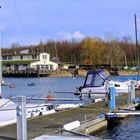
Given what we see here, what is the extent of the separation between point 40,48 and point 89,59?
100 ft

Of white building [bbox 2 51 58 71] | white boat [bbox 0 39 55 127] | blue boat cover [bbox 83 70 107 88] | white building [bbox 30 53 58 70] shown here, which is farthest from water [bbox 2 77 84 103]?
white building [bbox 2 51 58 71]

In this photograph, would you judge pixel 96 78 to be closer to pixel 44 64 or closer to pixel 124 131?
pixel 124 131

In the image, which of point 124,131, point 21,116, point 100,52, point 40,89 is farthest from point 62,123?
point 100,52

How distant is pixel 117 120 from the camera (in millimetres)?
22656

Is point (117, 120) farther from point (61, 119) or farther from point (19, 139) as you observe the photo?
point (19, 139)

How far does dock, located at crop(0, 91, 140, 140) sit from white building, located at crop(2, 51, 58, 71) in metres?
123

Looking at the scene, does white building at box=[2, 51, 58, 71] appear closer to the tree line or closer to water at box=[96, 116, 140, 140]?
the tree line

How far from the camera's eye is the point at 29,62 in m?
149

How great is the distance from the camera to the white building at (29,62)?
5812 inches

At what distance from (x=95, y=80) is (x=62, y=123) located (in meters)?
16.4

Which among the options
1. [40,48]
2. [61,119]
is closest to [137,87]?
[61,119]

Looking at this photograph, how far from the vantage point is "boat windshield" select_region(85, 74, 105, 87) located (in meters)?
34.1

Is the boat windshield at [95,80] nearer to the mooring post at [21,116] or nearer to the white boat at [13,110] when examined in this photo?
the white boat at [13,110]

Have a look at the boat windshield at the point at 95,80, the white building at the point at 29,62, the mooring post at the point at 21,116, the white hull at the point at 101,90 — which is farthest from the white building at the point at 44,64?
the mooring post at the point at 21,116
